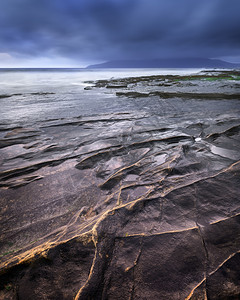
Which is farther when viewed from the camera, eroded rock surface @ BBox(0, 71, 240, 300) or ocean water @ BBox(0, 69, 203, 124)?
ocean water @ BBox(0, 69, 203, 124)

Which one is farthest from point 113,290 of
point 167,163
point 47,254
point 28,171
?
point 28,171

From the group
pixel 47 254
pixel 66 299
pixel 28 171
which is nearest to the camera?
pixel 66 299

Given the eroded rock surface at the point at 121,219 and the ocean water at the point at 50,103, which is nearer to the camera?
the eroded rock surface at the point at 121,219

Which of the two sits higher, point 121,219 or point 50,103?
point 50,103

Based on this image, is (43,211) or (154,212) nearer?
(154,212)

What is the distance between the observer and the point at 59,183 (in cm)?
293

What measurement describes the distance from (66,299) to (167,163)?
2.63m

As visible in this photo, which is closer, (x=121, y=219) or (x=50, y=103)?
(x=121, y=219)

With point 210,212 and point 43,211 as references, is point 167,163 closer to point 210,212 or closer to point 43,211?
point 210,212

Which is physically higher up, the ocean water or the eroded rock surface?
the ocean water

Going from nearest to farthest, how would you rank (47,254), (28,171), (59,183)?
(47,254) < (59,183) < (28,171)

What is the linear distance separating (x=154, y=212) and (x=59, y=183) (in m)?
1.79

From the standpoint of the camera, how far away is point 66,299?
1.40m

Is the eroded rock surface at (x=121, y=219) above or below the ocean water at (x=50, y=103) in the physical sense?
below
